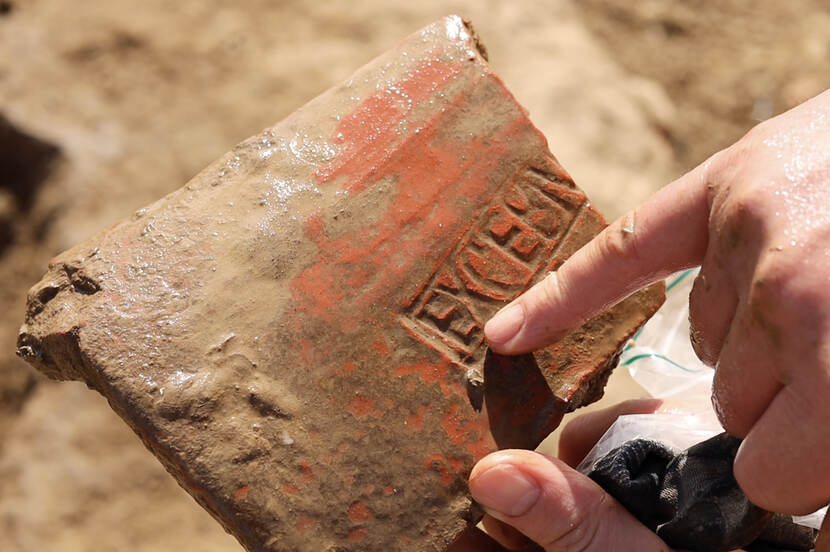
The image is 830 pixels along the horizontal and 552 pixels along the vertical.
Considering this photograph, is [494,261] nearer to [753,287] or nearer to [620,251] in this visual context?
[620,251]

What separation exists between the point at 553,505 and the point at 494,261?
0.45 metres

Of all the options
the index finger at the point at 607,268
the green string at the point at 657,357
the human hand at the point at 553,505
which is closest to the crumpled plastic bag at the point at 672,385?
the green string at the point at 657,357

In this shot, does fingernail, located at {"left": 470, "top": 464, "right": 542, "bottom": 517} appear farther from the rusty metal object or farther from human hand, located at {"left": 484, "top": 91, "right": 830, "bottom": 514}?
human hand, located at {"left": 484, "top": 91, "right": 830, "bottom": 514}

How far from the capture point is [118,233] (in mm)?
1496

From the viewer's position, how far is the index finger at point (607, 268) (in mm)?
1394

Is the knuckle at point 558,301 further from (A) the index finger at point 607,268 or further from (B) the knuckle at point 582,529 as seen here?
(B) the knuckle at point 582,529

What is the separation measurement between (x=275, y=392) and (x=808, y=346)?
843 mm

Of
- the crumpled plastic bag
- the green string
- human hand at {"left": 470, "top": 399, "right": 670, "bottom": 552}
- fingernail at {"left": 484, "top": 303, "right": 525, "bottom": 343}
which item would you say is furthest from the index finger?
the green string

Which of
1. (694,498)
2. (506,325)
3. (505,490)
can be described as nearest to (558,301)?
(506,325)

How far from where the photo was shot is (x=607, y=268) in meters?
1.42

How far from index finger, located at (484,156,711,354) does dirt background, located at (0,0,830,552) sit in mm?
1346

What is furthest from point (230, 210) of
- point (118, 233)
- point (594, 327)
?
point (594, 327)

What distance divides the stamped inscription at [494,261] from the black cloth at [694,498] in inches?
15.2

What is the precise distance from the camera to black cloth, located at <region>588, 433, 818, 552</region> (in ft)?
4.79
